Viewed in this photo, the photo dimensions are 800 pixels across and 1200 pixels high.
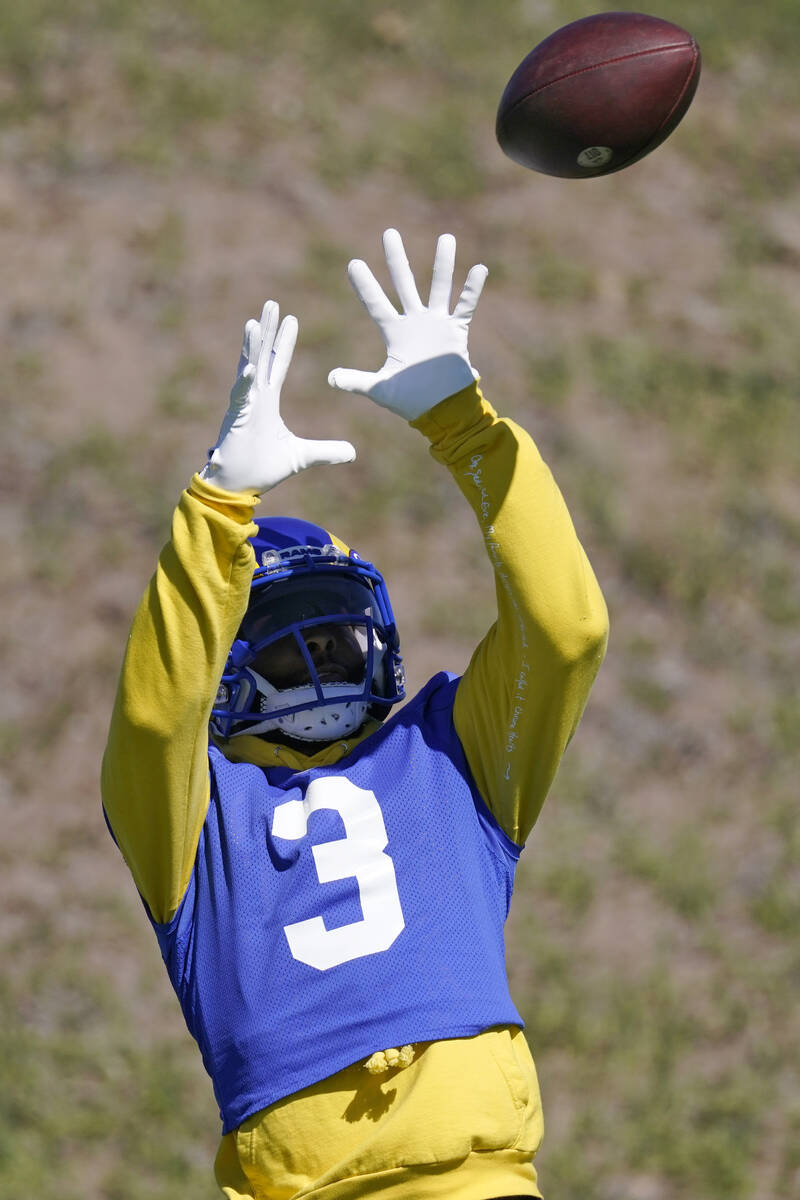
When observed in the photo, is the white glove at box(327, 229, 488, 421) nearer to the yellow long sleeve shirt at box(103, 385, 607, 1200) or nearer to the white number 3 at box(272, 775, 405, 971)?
the yellow long sleeve shirt at box(103, 385, 607, 1200)

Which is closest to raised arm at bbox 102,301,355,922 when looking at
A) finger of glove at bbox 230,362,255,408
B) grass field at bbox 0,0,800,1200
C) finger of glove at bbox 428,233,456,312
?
finger of glove at bbox 230,362,255,408

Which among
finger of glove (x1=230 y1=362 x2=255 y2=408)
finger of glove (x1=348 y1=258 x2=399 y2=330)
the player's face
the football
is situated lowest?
the player's face

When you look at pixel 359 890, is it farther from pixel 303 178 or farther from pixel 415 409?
pixel 303 178

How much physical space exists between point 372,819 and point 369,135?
4087 mm

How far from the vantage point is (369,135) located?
5.93m

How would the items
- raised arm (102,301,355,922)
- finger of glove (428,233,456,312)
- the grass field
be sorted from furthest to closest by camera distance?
the grass field, finger of glove (428,233,456,312), raised arm (102,301,355,922)

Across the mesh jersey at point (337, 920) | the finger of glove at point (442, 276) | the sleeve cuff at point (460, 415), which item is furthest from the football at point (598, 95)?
the mesh jersey at point (337, 920)

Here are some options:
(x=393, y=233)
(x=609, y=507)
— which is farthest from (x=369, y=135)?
(x=393, y=233)

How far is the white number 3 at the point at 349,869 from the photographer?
7.66 feet

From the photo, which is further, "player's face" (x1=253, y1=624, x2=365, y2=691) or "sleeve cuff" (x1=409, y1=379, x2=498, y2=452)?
"player's face" (x1=253, y1=624, x2=365, y2=691)

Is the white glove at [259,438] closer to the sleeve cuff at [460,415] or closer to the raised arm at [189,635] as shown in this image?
the raised arm at [189,635]

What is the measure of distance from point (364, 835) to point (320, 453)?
0.59 metres

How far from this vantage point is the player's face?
2678 mm

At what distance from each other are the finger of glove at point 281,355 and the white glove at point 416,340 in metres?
0.09
